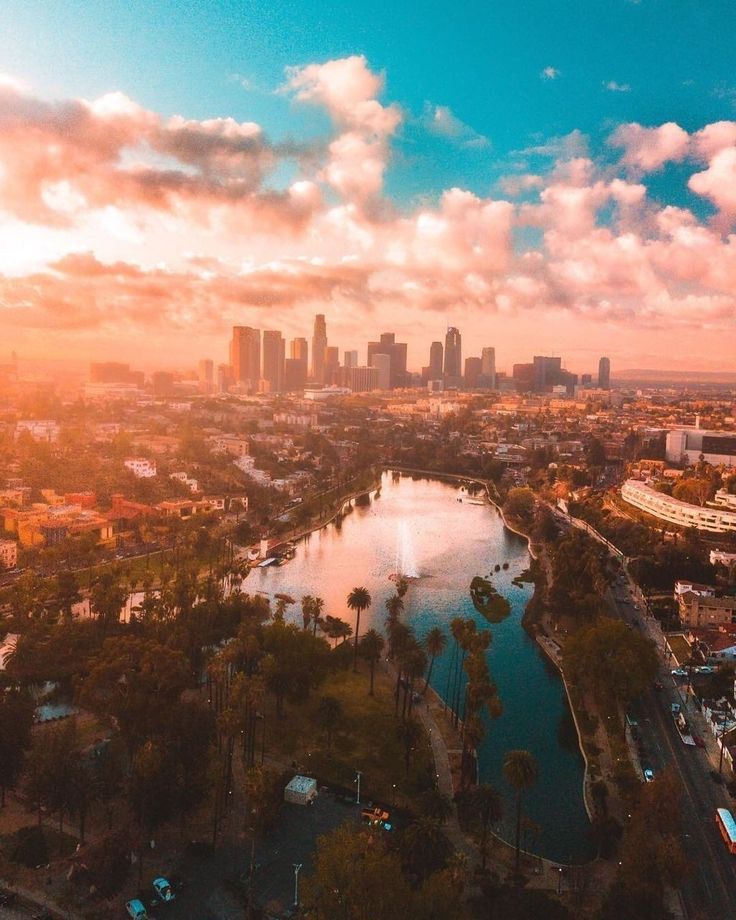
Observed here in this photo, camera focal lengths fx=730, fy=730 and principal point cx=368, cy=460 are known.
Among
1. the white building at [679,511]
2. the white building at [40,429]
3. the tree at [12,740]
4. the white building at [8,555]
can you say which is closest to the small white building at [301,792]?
the tree at [12,740]

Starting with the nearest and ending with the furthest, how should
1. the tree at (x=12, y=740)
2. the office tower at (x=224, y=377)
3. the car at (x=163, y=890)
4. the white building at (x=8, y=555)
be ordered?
the car at (x=163, y=890) < the tree at (x=12, y=740) < the white building at (x=8, y=555) < the office tower at (x=224, y=377)

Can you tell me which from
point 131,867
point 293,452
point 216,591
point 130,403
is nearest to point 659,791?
point 131,867

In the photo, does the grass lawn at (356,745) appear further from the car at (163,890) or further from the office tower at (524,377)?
the office tower at (524,377)

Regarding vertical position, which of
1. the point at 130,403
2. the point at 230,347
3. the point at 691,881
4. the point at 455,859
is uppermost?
the point at 230,347

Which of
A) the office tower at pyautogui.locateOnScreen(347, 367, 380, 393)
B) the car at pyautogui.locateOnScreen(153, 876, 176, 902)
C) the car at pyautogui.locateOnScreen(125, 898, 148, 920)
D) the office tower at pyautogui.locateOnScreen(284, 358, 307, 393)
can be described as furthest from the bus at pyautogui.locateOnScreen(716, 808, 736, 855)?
the office tower at pyautogui.locateOnScreen(347, 367, 380, 393)

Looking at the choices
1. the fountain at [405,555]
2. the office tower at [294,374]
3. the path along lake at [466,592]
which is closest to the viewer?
the path along lake at [466,592]

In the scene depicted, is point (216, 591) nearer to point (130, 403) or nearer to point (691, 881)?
point (691, 881)

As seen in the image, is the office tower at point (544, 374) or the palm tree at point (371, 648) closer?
the palm tree at point (371, 648)
